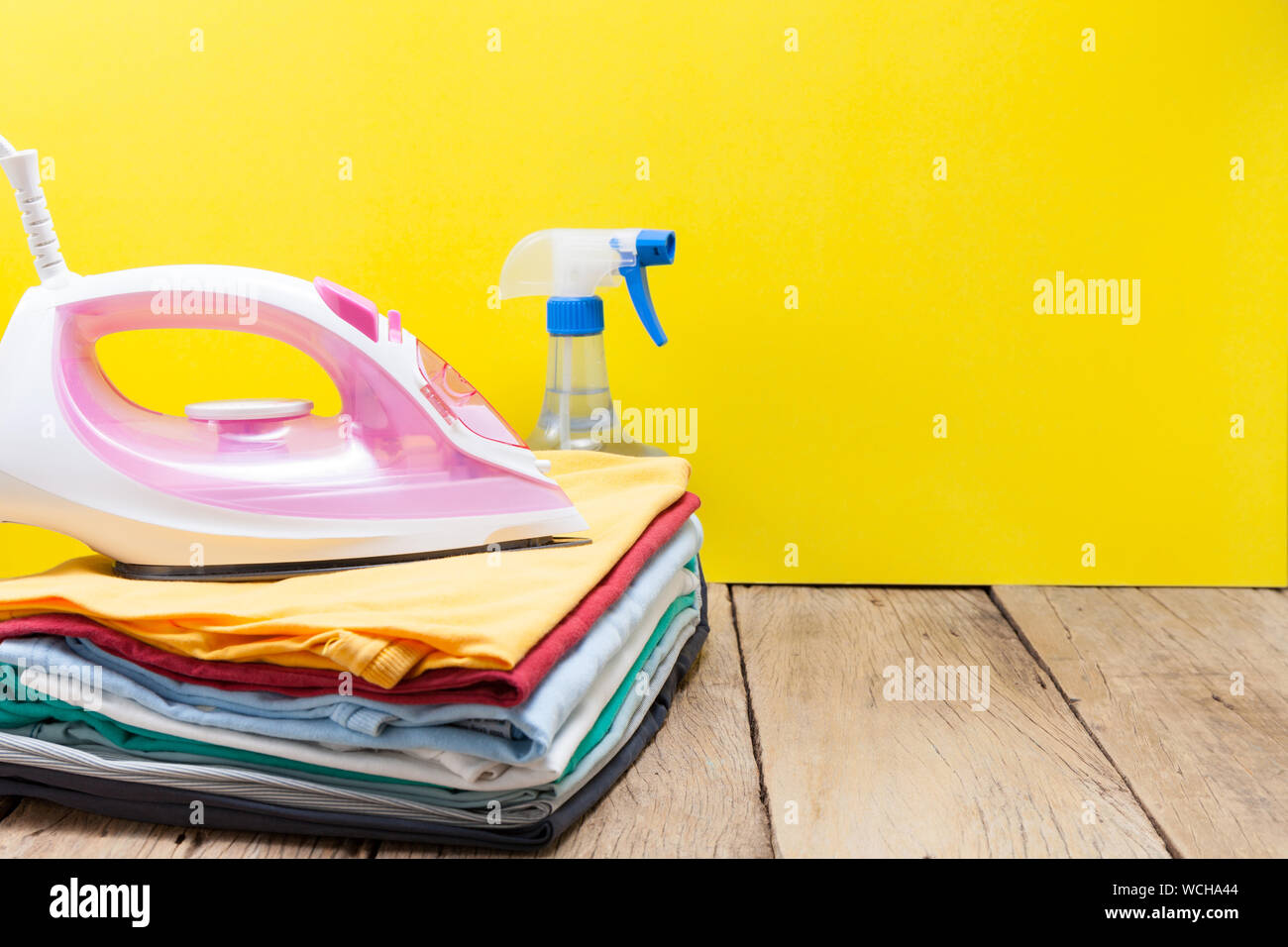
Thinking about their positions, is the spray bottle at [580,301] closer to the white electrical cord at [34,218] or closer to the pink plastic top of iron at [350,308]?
the pink plastic top of iron at [350,308]

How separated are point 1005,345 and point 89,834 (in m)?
0.93

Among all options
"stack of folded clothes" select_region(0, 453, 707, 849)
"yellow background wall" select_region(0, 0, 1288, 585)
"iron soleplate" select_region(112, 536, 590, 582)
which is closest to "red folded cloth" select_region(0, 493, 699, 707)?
"stack of folded clothes" select_region(0, 453, 707, 849)

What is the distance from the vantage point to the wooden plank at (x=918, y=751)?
712 millimetres

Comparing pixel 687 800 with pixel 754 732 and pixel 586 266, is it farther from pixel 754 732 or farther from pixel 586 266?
pixel 586 266

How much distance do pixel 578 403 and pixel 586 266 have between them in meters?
0.13

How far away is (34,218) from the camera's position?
2.78 feet

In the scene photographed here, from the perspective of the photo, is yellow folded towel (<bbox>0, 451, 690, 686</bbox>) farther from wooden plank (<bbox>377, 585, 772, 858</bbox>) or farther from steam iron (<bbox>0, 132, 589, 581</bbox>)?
wooden plank (<bbox>377, 585, 772, 858</bbox>)

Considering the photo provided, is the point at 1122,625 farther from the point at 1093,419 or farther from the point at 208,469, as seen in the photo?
the point at 208,469

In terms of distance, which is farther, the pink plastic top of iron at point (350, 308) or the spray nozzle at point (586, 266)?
the spray nozzle at point (586, 266)

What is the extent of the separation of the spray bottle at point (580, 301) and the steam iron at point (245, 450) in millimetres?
183

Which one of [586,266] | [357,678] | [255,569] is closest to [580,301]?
[586,266]

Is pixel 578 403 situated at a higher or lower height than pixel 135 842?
higher

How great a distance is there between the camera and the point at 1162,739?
860 millimetres

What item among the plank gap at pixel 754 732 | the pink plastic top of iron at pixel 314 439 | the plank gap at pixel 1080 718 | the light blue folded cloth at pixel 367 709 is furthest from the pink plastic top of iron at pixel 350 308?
the plank gap at pixel 1080 718
